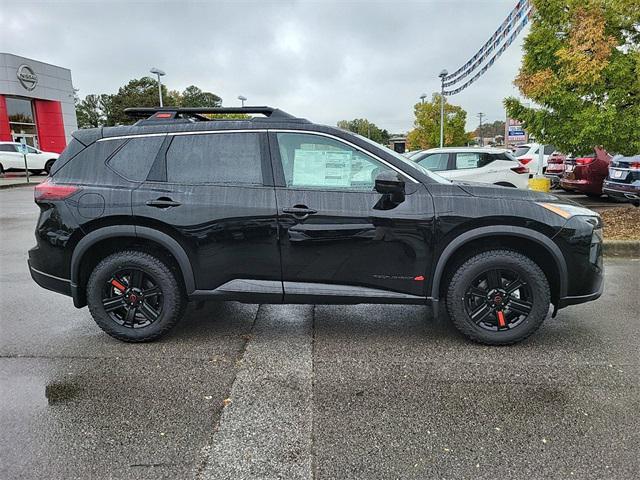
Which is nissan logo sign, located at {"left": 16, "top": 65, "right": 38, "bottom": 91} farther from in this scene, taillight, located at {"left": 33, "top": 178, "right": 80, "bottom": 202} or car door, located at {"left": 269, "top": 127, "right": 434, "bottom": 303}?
car door, located at {"left": 269, "top": 127, "right": 434, "bottom": 303}

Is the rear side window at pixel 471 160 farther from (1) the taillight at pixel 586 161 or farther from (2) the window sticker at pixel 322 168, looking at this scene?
(2) the window sticker at pixel 322 168

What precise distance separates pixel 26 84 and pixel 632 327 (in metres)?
37.8

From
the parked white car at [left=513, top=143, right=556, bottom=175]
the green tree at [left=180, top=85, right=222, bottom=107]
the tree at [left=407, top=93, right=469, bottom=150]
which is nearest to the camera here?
the parked white car at [left=513, top=143, right=556, bottom=175]

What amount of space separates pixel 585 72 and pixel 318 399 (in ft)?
23.2

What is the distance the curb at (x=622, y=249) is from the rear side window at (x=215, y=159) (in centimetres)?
587

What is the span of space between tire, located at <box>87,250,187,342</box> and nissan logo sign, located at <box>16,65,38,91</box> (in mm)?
34725

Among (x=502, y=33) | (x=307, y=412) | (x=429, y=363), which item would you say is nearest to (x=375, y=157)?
(x=429, y=363)

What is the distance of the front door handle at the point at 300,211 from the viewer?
3584mm

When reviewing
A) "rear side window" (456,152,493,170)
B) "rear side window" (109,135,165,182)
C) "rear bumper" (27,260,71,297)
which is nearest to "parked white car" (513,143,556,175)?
"rear side window" (456,152,493,170)

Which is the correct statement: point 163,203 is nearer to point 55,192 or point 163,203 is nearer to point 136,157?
point 136,157

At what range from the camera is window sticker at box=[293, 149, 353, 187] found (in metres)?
3.68

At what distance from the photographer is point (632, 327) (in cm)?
418

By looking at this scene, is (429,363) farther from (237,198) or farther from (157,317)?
(157,317)

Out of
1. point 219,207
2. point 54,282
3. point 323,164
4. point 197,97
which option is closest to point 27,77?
point 54,282
